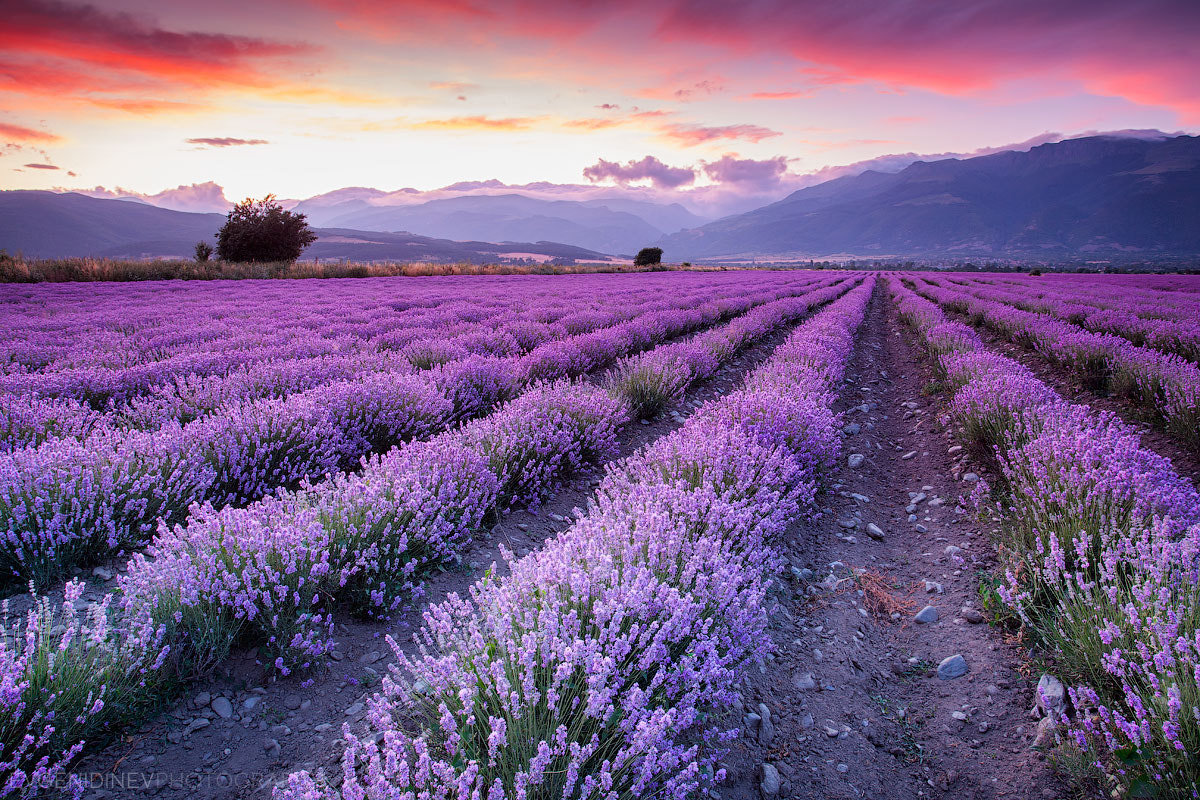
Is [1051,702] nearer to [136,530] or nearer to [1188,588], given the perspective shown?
[1188,588]

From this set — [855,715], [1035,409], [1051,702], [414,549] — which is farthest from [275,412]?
[1035,409]

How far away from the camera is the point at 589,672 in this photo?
1488 mm

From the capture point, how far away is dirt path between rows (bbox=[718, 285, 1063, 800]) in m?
1.88

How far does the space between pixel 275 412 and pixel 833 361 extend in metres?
6.20

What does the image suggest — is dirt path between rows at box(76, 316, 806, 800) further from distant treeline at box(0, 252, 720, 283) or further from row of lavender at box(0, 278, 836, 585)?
distant treeline at box(0, 252, 720, 283)

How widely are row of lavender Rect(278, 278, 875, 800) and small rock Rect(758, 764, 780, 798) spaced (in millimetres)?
191

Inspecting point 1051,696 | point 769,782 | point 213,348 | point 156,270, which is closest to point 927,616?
point 1051,696

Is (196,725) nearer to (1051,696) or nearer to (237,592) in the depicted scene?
(237,592)

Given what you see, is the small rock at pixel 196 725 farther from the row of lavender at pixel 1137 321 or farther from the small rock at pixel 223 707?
the row of lavender at pixel 1137 321

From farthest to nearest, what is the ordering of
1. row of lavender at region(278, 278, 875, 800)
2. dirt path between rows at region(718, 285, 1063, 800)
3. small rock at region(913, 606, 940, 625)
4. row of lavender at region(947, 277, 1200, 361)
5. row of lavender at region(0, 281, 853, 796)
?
row of lavender at region(947, 277, 1200, 361) < small rock at region(913, 606, 940, 625) < dirt path between rows at region(718, 285, 1063, 800) < row of lavender at region(0, 281, 853, 796) < row of lavender at region(278, 278, 875, 800)

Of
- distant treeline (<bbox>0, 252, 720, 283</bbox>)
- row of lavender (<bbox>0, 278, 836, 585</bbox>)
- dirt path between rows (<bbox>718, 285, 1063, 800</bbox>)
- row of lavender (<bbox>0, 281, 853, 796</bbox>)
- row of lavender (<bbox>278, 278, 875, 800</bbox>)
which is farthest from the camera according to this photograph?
distant treeline (<bbox>0, 252, 720, 283</bbox>)

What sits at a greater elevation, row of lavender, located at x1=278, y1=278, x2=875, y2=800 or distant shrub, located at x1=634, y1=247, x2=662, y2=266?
distant shrub, located at x1=634, y1=247, x2=662, y2=266

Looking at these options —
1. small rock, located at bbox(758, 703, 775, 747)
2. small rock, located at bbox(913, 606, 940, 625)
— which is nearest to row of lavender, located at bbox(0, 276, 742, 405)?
small rock, located at bbox(758, 703, 775, 747)

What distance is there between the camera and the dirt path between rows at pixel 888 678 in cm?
188
